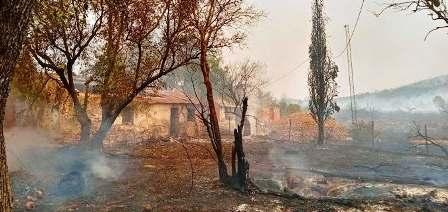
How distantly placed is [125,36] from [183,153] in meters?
7.55

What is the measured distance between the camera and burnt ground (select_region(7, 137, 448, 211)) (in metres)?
8.75

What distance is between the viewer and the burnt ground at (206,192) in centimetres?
875

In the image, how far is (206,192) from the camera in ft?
33.8

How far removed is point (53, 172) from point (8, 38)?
1039 cm

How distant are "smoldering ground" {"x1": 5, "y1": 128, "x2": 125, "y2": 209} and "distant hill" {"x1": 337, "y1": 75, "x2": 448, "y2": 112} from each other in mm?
61895

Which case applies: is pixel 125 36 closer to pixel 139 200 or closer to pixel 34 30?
pixel 34 30

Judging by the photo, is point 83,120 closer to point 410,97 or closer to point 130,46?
point 130,46

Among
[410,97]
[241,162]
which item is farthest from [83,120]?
[410,97]

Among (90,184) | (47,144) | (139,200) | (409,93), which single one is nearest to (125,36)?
(90,184)

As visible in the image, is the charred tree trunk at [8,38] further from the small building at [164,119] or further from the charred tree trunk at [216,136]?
the small building at [164,119]

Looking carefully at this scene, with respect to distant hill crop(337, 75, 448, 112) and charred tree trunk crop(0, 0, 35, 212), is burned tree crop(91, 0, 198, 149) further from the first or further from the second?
distant hill crop(337, 75, 448, 112)

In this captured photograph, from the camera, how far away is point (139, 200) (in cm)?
936

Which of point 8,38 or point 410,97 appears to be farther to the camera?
point 410,97

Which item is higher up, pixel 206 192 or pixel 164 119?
pixel 164 119
